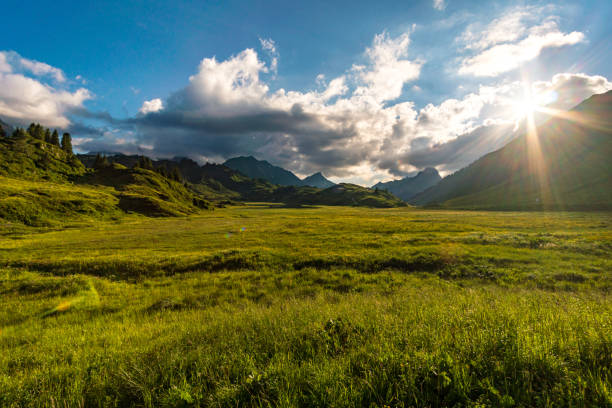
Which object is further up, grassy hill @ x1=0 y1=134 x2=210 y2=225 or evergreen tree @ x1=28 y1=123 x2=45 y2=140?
evergreen tree @ x1=28 y1=123 x2=45 y2=140

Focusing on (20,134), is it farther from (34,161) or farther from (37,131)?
(34,161)

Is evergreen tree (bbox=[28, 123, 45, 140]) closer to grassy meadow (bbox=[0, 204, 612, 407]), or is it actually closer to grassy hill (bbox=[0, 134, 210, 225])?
grassy hill (bbox=[0, 134, 210, 225])

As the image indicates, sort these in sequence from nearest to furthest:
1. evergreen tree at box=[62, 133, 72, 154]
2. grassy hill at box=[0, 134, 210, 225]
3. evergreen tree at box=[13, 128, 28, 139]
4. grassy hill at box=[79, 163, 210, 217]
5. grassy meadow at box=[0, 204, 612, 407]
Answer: grassy meadow at box=[0, 204, 612, 407] → grassy hill at box=[0, 134, 210, 225] → grassy hill at box=[79, 163, 210, 217] → evergreen tree at box=[13, 128, 28, 139] → evergreen tree at box=[62, 133, 72, 154]

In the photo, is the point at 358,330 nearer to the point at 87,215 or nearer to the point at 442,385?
the point at 442,385

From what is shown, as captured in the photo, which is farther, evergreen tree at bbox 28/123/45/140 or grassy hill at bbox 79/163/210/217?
evergreen tree at bbox 28/123/45/140

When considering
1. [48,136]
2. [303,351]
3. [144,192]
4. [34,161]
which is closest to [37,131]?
[48,136]

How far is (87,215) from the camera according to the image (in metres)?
62.1

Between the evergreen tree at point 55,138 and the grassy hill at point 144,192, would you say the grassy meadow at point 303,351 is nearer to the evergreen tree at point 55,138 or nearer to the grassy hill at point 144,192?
the grassy hill at point 144,192

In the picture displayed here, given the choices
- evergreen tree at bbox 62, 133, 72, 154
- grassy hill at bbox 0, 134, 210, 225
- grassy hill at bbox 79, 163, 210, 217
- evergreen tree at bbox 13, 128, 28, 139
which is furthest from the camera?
evergreen tree at bbox 62, 133, 72, 154

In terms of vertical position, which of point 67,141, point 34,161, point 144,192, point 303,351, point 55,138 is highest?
point 55,138

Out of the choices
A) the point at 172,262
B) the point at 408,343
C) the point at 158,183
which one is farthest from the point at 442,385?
the point at 158,183

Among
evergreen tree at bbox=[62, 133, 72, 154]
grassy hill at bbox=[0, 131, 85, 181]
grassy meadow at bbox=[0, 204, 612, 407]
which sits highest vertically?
evergreen tree at bbox=[62, 133, 72, 154]

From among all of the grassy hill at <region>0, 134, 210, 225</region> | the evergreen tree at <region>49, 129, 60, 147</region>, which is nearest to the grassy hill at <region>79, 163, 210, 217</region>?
the grassy hill at <region>0, 134, 210, 225</region>

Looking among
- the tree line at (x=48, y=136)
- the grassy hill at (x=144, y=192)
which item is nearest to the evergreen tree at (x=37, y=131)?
the tree line at (x=48, y=136)
